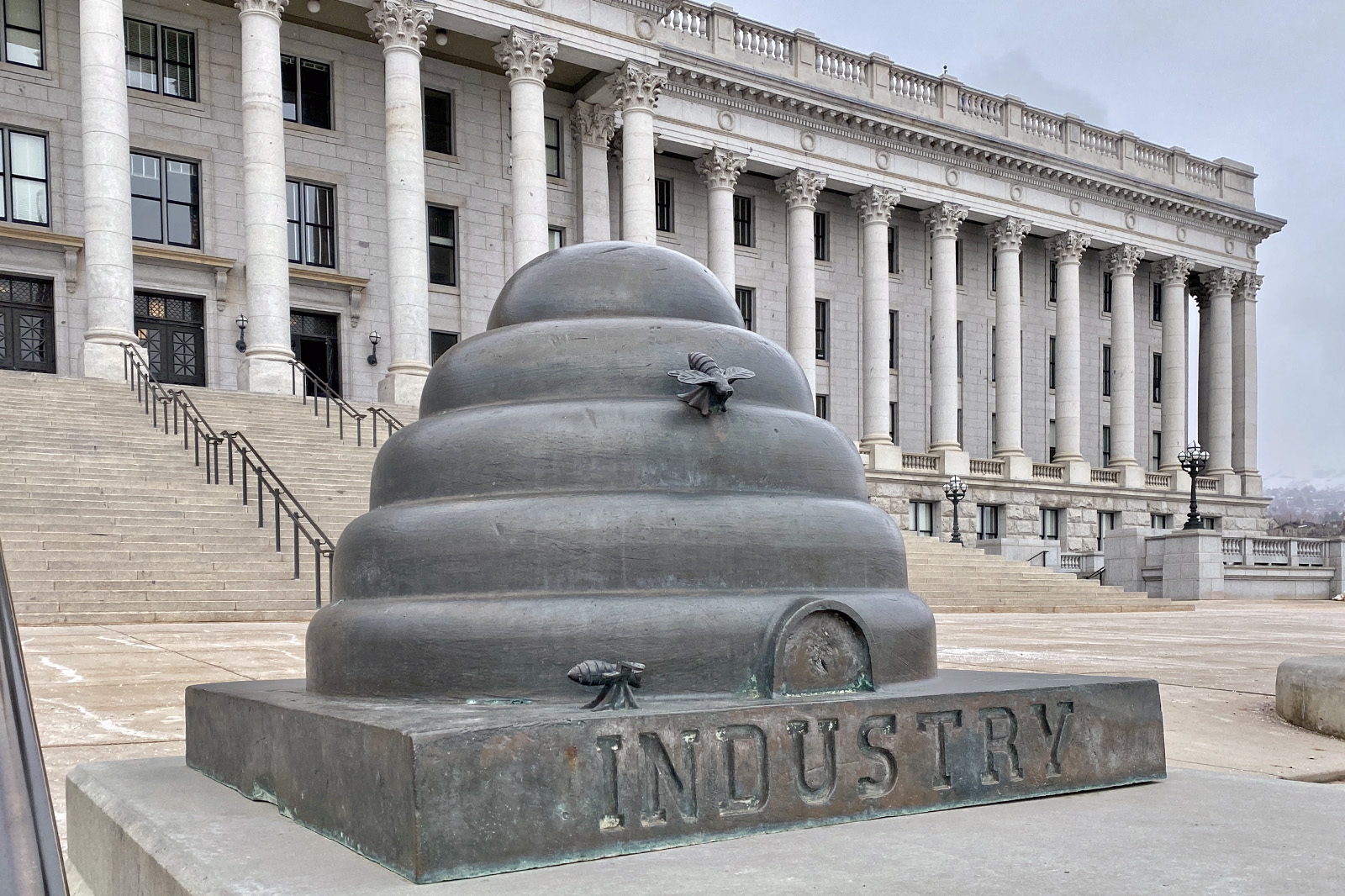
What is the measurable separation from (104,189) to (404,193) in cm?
708

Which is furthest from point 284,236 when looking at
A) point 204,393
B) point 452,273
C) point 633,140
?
point 633,140

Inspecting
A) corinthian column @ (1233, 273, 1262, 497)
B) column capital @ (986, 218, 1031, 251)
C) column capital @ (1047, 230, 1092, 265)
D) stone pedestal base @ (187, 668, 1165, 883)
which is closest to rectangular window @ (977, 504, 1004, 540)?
column capital @ (986, 218, 1031, 251)

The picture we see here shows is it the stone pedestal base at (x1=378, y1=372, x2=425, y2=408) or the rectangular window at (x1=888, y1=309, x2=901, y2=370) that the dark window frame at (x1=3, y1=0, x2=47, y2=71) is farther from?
the rectangular window at (x1=888, y1=309, x2=901, y2=370)

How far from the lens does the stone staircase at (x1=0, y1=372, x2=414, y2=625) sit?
1418 centimetres

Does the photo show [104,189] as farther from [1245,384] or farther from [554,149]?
[1245,384]

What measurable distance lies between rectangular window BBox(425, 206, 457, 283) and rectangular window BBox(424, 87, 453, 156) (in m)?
1.91

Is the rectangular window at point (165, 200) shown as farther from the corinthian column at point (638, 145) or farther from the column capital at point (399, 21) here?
the corinthian column at point (638, 145)

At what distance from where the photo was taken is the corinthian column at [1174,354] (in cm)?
5072

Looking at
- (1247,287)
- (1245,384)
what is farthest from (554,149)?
(1245,384)

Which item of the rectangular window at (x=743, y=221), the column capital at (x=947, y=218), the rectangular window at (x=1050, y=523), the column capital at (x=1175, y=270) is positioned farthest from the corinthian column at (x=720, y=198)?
the column capital at (x=1175, y=270)

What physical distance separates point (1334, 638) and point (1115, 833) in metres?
13.8

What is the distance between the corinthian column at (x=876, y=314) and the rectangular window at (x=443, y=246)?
15.3 meters

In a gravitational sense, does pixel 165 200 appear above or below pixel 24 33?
below

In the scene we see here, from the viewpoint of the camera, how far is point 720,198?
129 feet
